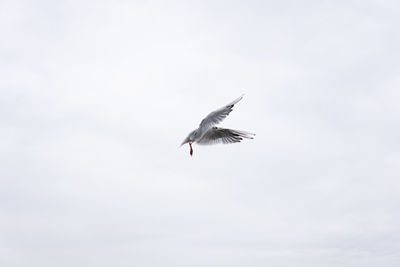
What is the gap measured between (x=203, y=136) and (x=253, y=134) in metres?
5.97

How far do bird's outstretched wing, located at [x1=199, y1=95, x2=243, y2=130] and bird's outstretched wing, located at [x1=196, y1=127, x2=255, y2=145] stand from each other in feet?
1.95

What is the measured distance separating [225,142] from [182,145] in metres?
4.65

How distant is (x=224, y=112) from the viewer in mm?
111500

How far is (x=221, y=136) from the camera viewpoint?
11231cm

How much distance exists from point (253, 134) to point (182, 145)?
24.0 ft

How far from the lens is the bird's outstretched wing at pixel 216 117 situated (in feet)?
365

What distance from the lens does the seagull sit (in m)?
111

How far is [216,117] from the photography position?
11162cm

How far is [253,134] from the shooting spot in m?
108

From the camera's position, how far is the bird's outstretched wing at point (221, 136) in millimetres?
111625

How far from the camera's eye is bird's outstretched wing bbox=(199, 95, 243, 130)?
365 ft

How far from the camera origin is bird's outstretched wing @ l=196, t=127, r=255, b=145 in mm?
111625

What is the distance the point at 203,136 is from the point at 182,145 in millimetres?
2491

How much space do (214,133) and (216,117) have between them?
162 cm
